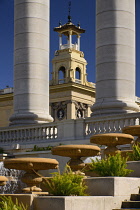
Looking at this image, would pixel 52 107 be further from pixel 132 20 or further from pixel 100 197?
Answer: pixel 100 197

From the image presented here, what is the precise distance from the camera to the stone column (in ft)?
137

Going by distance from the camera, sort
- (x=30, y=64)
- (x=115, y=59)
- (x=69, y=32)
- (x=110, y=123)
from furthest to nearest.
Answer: (x=69, y=32)
(x=30, y=64)
(x=115, y=59)
(x=110, y=123)

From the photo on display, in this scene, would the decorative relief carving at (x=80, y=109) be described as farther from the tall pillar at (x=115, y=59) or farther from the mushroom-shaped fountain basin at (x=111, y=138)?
the mushroom-shaped fountain basin at (x=111, y=138)

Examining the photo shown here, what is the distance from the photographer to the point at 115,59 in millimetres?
36219

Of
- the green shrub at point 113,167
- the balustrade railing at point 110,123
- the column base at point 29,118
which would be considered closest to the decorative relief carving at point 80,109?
the column base at point 29,118

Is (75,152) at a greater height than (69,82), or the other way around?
(69,82)

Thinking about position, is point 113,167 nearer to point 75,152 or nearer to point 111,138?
point 75,152

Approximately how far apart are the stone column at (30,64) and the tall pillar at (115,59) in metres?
6.15

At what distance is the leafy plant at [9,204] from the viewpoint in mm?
17125

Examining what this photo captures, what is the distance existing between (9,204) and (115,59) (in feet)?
66.0

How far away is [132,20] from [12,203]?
22285mm

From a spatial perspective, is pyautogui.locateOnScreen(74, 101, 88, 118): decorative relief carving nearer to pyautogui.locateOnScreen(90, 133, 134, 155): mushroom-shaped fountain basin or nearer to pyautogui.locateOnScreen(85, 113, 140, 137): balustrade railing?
pyautogui.locateOnScreen(85, 113, 140, 137): balustrade railing

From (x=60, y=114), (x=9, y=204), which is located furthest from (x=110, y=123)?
(x=60, y=114)

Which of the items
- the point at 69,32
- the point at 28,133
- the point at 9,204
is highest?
the point at 69,32
